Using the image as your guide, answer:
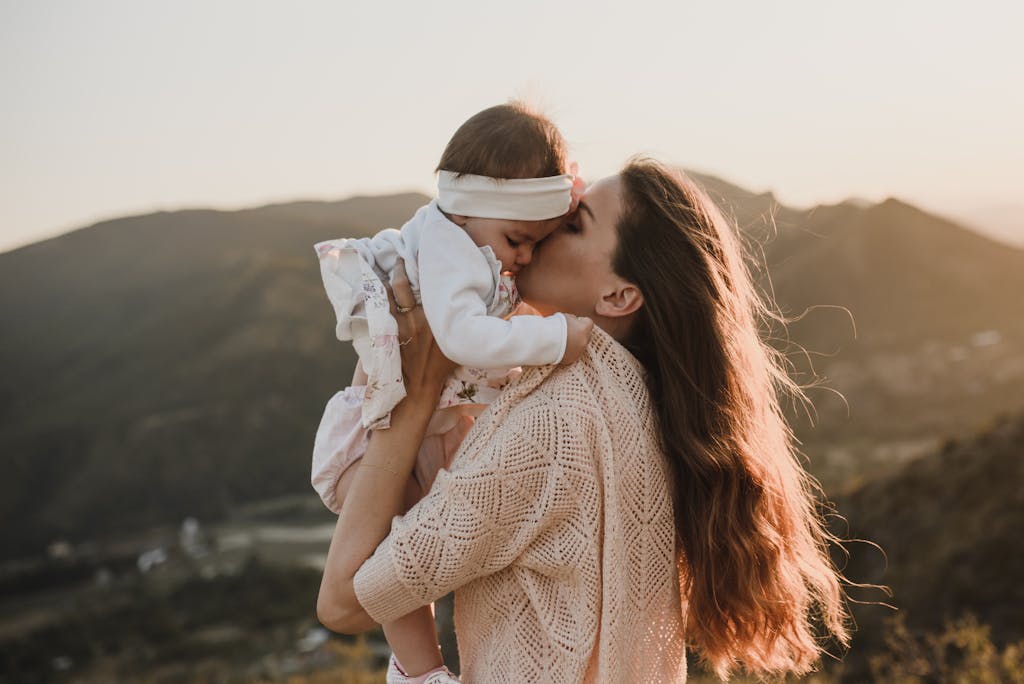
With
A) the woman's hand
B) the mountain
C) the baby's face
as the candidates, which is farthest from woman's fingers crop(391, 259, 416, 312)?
the mountain

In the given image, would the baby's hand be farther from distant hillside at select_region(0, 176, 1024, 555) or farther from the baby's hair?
distant hillside at select_region(0, 176, 1024, 555)

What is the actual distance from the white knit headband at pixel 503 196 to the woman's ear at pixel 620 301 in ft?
0.78

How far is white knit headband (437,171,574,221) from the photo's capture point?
201 centimetres

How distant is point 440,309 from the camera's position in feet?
6.17

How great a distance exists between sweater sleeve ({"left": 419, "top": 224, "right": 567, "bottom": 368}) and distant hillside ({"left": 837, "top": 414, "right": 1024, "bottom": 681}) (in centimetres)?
539

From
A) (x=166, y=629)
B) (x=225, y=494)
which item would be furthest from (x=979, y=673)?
(x=225, y=494)

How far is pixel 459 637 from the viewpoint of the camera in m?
1.91

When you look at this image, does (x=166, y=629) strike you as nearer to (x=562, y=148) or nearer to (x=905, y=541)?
(x=905, y=541)

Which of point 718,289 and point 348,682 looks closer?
point 718,289

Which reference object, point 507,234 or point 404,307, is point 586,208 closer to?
point 507,234

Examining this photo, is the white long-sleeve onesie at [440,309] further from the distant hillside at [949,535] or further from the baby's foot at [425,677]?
the distant hillside at [949,535]

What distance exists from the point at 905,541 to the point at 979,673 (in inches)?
250

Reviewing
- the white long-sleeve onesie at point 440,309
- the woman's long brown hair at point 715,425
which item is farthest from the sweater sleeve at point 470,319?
the woman's long brown hair at point 715,425

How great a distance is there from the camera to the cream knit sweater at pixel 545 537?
169 centimetres
